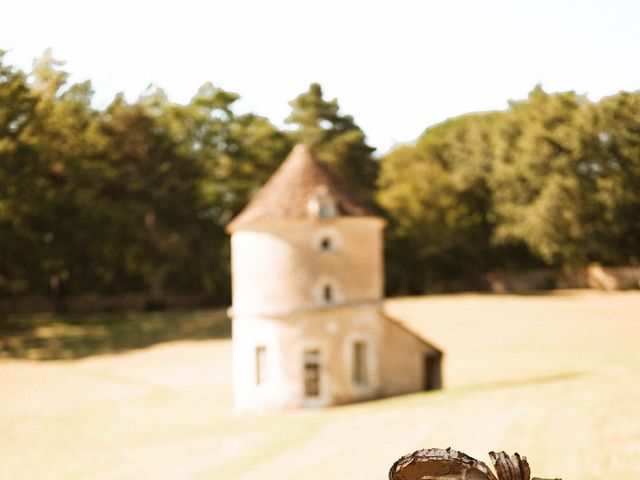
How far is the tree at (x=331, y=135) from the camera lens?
179 ft

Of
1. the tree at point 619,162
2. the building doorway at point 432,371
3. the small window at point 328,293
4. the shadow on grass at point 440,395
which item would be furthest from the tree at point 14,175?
the building doorway at point 432,371

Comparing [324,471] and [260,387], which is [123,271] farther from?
[324,471]

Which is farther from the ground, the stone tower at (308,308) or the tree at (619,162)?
the tree at (619,162)

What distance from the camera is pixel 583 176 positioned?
396 inches

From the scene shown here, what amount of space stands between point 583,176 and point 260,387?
13021 mm

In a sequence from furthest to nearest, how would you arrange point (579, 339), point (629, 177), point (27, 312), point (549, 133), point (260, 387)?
point (27, 312), point (579, 339), point (260, 387), point (549, 133), point (629, 177)

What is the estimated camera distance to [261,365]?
21062 mm

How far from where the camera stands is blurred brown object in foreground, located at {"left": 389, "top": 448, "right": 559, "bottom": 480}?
2732 mm

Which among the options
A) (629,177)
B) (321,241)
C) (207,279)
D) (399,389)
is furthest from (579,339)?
(207,279)

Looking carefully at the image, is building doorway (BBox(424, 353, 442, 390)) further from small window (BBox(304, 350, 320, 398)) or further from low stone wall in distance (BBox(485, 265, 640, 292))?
low stone wall in distance (BBox(485, 265, 640, 292))

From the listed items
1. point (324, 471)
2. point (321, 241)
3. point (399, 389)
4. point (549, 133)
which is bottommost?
point (399, 389)

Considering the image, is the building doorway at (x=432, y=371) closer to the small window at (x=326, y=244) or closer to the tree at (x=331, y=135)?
the small window at (x=326, y=244)

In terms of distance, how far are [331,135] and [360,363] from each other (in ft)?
120

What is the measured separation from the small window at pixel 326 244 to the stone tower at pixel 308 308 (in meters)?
0.03
